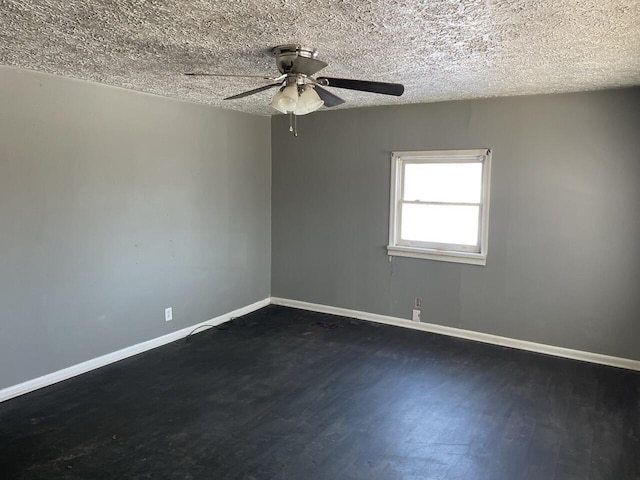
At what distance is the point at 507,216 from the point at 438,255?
76cm

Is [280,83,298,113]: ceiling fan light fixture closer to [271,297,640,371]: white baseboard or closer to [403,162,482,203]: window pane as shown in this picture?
[403,162,482,203]: window pane

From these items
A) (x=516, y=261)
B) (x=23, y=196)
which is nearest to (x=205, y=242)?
(x=23, y=196)

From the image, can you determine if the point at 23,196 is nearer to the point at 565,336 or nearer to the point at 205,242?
the point at 205,242

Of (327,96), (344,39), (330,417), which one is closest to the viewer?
(344,39)

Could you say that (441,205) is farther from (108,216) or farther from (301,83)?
(108,216)

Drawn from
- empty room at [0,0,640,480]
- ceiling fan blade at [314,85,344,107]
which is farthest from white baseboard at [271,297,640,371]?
ceiling fan blade at [314,85,344,107]

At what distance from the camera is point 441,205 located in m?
4.63

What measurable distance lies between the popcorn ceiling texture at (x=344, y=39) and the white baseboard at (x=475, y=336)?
2256 mm

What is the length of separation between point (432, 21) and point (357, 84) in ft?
1.85

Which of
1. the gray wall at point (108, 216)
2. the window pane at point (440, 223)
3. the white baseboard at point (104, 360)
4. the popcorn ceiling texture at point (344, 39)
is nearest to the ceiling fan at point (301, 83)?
the popcorn ceiling texture at point (344, 39)

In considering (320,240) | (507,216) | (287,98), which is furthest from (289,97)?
(320,240)

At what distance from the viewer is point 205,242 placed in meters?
4.76

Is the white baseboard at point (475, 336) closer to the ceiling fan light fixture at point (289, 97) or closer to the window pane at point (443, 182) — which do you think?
the window pane at point (443, 182)

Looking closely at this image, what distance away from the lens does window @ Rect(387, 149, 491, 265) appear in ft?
14.4
